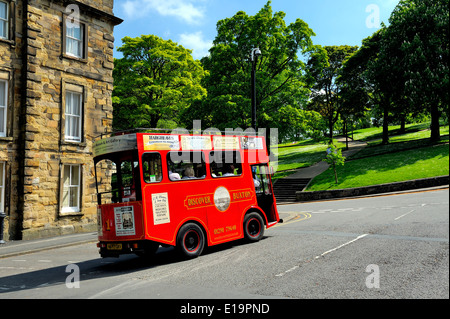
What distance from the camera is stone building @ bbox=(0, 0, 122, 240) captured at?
1670 cm

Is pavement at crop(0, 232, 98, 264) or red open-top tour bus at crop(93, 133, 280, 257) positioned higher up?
red open-top tour bus at crop(93, 133, 280, 257)

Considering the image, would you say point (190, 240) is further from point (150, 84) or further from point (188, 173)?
point (150, 84)

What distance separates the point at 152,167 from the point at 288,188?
24061 mm

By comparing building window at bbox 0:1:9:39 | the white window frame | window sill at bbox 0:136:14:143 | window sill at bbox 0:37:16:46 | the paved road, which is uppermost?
building window at bbox 0:1:9:39

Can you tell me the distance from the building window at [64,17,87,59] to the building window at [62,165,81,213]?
19.6 feet

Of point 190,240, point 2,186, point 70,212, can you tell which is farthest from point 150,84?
point 190,240

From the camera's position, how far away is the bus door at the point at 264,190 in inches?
492

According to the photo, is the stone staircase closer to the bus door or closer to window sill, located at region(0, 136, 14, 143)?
the bus door

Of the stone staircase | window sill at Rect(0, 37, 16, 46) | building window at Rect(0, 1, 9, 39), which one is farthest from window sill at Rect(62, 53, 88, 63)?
the stone staircase

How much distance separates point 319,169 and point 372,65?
1206 centimetres

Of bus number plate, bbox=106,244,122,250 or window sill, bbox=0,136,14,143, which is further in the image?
window sill, bbox=0,136,14,143

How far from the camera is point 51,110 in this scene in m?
18.0
